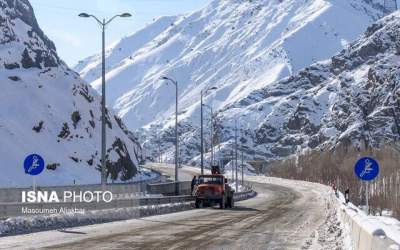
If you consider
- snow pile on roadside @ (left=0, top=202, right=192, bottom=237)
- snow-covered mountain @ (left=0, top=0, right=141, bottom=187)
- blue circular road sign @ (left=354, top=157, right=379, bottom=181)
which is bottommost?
snow pile on roadside @ (left=0, top=202, right=192, bottom=237)

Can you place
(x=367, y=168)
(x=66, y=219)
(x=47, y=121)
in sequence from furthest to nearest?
(x=47, y=121) → (x=66, y=219) → (x=367, y=168)

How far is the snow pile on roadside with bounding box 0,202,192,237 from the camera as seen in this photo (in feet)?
77.6

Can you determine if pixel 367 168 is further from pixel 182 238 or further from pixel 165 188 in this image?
pixel 165 188

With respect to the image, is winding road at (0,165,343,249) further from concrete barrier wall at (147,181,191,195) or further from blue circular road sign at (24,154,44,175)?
concrete barrier wall at (147,181,191,195)

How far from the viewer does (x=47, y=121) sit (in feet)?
261

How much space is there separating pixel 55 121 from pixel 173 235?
62.1 metres

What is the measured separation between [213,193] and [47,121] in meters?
40.5

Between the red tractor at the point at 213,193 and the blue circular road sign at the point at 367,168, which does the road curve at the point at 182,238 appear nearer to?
the blue circular road sign at the point at 367,168

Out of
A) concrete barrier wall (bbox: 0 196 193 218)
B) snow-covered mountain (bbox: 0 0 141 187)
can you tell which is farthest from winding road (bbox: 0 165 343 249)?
snow-covered mountain (bbox: 0 0 141 187)

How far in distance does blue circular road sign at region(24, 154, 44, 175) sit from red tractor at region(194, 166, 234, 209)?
1843 centimetres

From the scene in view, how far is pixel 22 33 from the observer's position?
324 feet

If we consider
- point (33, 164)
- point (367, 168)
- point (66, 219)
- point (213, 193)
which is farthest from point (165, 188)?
point (367, 168)

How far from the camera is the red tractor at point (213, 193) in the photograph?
44.0 metres

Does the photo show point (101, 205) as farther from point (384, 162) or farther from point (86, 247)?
point (384, 162)
